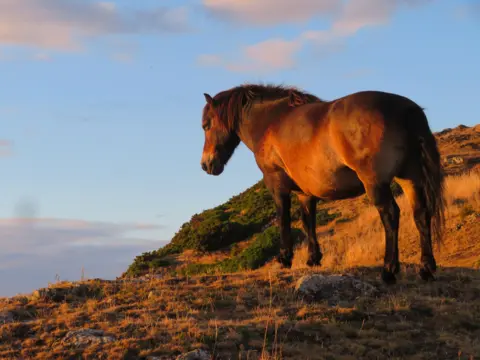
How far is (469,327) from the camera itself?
971cm

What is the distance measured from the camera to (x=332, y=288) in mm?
10945

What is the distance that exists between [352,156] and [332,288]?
2.38 meters

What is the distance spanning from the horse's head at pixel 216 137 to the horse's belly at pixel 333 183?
2.51 metres

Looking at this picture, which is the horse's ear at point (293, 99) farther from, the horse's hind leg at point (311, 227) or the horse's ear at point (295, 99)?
the horse's hind leg at point (311, 227)

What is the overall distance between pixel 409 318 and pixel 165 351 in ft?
13.2

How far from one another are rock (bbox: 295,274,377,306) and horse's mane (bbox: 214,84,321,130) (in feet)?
14.1

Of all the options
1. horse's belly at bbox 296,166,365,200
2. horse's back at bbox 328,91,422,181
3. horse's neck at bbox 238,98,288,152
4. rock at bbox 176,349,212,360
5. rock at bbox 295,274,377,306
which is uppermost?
horse's neck at bbox 238,98,288,152

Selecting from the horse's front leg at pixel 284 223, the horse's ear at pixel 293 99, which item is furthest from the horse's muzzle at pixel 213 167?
the horse's ear at pixel 293 99

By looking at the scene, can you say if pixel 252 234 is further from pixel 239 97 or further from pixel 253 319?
pixel 253 319

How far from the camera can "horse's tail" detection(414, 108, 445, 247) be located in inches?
437

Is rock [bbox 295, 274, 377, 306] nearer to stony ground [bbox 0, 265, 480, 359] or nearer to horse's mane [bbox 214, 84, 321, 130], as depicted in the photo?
stony ground [bbox 0, 265, 480, 359]

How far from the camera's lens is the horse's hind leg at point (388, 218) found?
10.8m

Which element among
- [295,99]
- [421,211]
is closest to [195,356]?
[421,211]

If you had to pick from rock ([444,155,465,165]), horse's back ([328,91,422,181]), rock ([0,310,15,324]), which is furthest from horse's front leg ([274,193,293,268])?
rock ([444,155,465,165])
